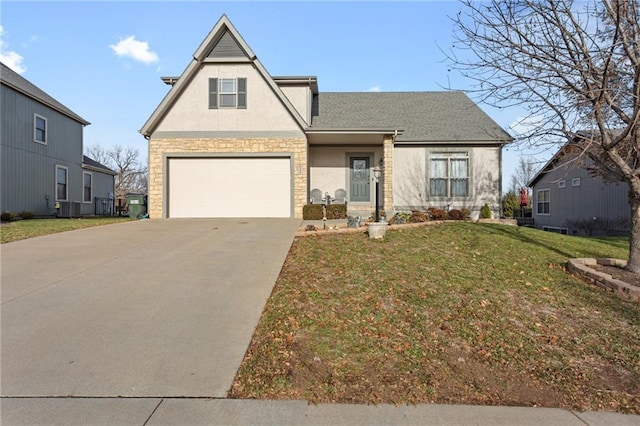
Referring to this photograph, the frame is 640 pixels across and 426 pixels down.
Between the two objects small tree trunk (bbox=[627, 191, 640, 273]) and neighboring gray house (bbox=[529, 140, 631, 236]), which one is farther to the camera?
neighboring gray house (bbox=[529, 140, 631, 236])

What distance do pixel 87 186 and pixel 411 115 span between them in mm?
20163

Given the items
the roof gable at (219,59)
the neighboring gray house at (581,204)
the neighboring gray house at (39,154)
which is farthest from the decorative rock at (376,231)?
the neighboring gray house at (39,154)

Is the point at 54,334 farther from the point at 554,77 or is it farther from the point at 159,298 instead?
the point at 554,77

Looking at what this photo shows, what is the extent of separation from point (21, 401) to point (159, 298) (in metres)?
2.21

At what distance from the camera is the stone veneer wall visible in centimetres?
1445

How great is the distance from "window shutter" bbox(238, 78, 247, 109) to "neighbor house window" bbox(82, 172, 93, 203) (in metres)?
14.4

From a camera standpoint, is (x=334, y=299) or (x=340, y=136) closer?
(x=334, y=299)

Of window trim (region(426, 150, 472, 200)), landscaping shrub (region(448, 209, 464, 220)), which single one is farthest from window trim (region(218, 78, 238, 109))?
landscaping shrub (region(448, 209, 464, 220))

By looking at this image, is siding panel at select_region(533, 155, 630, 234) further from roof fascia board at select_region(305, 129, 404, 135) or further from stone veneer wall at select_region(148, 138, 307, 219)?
stone veneer wall at select_region(148, 138, 307, 219)

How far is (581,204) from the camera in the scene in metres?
20.7

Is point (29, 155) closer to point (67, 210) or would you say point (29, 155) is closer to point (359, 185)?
point (67, 210)

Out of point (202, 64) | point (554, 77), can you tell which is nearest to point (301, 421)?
point (554, 77)

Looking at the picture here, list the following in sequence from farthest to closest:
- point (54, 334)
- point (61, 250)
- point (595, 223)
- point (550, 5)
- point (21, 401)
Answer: point (595, 223) < point (61, 250) < point (550, 5) < point (54, 334) < point (21, 401)

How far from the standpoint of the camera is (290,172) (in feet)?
47.7
